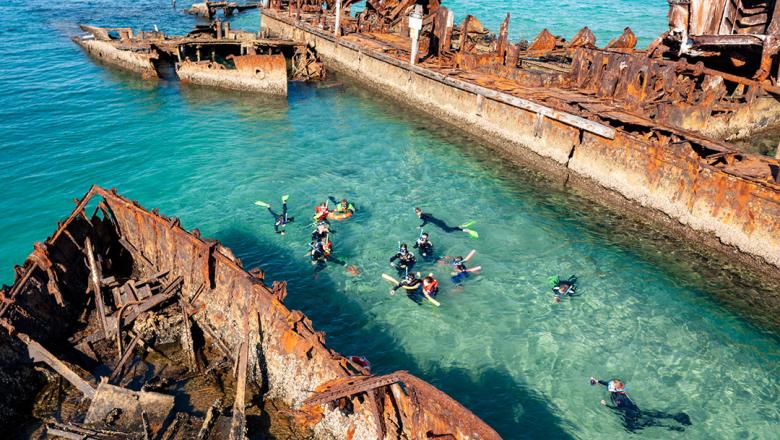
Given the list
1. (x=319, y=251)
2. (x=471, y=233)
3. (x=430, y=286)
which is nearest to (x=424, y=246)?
(x=430, y=286)

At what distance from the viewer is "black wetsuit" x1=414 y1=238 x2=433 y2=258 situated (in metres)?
17.4

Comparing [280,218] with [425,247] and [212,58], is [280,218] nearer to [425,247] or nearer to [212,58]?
[425,247]

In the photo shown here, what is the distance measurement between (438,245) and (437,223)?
1.75m

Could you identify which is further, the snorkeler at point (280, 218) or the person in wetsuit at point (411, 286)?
the snorkeler at point (280, 218)

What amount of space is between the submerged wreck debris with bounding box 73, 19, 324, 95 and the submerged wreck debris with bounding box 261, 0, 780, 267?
431 cm

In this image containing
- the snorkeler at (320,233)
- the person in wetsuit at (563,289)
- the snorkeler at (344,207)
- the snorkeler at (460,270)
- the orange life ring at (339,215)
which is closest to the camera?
the person in wetsuit at (563,289)

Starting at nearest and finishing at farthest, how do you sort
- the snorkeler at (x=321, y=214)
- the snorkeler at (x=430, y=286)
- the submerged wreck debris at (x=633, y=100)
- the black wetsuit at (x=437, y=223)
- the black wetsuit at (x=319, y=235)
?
1. the snorkeler at (x=430, y=286)
2. the black wetsuit at (x=319, y=235)
3. the submerged wreck debris at (x=633, y=100)
4. the snorkeler at (x=321, y=214)
5. the black wetsuit at (x=437, y=223)

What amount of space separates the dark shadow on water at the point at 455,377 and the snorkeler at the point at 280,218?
2685mm

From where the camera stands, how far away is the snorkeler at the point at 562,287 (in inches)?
627

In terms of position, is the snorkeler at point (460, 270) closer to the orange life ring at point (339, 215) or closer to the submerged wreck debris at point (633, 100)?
the orange life ring at point (339, 215)

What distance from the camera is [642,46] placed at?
163ft

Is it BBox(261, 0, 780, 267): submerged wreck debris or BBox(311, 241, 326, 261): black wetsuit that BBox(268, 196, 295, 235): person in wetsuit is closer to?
BBox(311, 241, 326, 261): black wetsuit

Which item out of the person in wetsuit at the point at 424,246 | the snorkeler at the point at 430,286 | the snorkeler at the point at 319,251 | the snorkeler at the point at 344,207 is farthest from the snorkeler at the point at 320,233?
the snorkeler at the point at 430,286

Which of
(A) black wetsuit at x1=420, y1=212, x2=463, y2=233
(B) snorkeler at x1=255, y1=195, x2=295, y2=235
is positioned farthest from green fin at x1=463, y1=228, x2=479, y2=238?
(B) snorkeler at x1=255, y1=195, x2=295, y2=235
